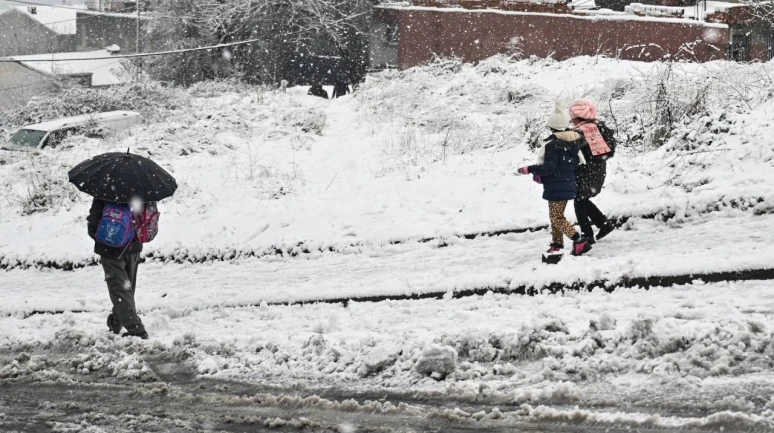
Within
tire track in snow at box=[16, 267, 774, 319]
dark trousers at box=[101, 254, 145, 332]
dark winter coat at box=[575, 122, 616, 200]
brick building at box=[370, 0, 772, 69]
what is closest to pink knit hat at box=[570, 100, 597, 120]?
dark winter coat at box=[575, 122, 616, 200]

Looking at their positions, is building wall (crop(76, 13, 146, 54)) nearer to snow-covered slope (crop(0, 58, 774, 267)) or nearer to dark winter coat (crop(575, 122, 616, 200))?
snow-covered slope (crop(0, 58, 774, 267))

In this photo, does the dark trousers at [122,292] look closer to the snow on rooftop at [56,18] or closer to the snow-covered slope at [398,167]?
the snow-covered slope at [398,167]

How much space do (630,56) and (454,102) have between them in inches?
423

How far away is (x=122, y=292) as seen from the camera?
729 cm

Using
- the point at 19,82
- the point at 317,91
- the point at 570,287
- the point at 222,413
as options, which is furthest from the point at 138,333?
the point at 19,82

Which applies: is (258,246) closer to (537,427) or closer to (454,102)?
(537,427)

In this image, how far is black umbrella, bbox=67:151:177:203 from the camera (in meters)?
6.99

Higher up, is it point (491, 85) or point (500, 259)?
point (491, 85)

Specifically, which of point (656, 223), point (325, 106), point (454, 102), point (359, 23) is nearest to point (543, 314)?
point (656, 223)

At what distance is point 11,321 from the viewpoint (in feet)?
28.0

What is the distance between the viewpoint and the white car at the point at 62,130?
18953 millimetres

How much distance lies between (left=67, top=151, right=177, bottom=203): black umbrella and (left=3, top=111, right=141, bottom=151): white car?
12.5 m

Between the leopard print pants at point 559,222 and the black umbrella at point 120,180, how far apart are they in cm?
363

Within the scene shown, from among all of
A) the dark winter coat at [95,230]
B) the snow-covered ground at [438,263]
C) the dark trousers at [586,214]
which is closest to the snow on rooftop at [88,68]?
the snow-covered ground at [438,263]
